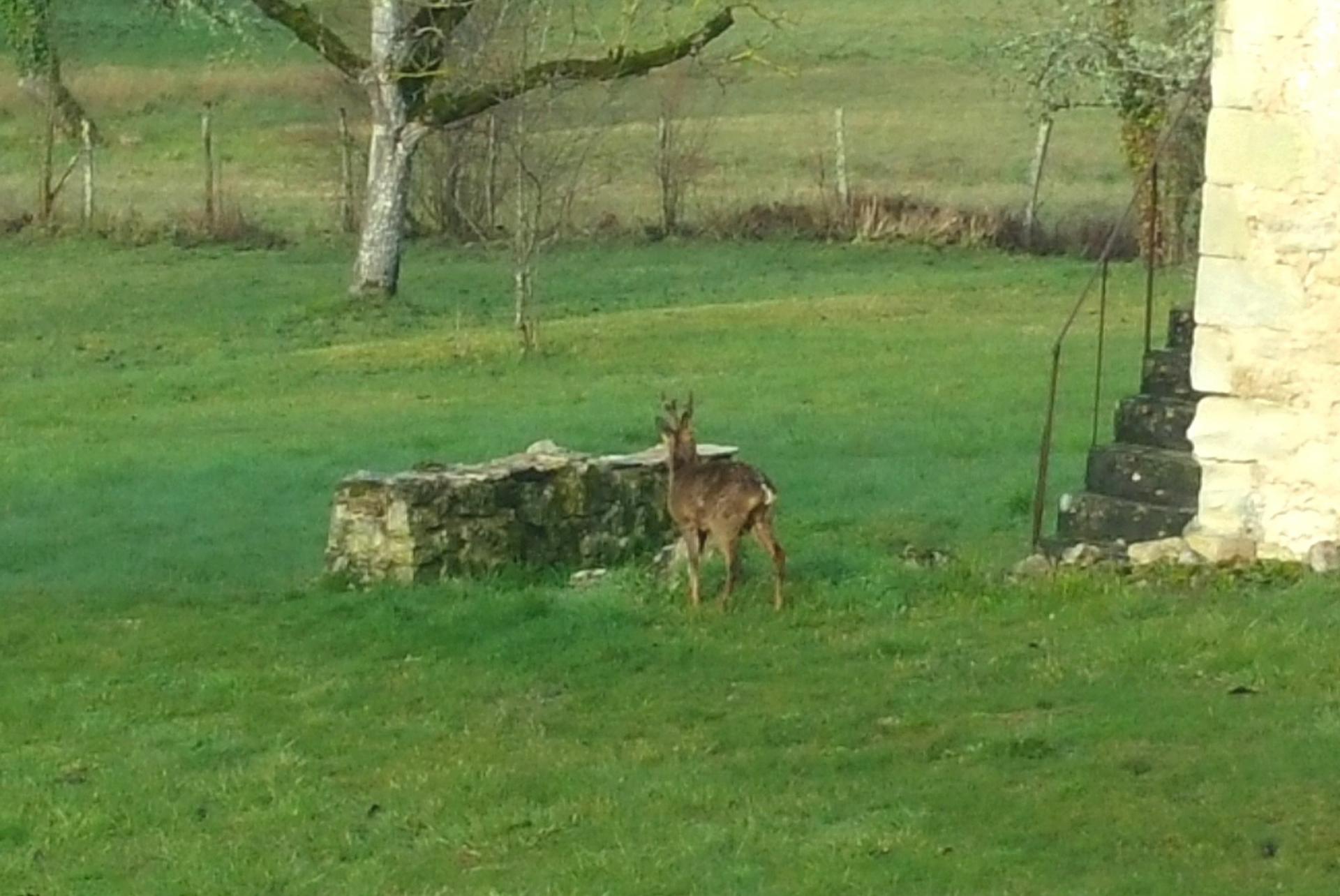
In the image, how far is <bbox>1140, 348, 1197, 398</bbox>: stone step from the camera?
1451cm

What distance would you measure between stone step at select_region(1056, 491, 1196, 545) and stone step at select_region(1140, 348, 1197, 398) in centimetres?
66

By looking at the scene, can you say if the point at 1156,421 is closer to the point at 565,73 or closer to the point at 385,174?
the point at 565,73

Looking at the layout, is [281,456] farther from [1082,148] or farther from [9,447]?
[1082,148]

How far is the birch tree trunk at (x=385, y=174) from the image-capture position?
3253 cm

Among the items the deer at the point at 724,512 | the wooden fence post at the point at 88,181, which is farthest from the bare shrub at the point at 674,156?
the deer at the point at 724,512

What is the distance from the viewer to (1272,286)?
13.4 meters

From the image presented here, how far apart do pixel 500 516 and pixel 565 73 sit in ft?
58.7

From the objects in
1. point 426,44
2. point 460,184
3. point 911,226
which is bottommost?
point 911,226

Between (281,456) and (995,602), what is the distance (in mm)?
10038

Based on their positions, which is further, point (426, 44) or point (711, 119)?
point (711, 119)

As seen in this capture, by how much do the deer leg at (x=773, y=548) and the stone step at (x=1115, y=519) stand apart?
2.08 meters

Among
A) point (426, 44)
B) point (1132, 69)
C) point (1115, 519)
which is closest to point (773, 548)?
point (1115, 519)

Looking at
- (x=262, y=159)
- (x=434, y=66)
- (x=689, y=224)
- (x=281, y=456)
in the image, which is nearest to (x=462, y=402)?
(x=281, y=456)

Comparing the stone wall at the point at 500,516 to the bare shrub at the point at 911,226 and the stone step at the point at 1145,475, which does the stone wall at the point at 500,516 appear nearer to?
the stone step at the point at 1145,475
